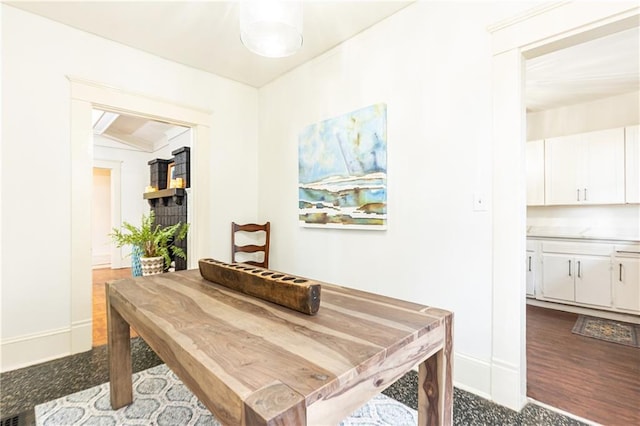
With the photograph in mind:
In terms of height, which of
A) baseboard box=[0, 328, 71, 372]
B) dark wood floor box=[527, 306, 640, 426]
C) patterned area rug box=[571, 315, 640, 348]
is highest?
baseboard box=[0, 328, 71, 372]

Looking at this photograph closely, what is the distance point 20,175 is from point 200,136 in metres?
1.39

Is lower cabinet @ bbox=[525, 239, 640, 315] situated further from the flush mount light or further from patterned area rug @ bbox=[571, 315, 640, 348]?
the flush mount light

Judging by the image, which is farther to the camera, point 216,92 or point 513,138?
point 216,92

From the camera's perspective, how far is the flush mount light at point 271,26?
4.47 ft

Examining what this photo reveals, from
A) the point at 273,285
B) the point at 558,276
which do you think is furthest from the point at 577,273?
the point at 273,285

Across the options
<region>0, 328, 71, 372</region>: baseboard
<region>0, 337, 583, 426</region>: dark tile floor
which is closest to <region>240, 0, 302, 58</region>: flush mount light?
<region>0, 337, 583, 426</region>: dark tile floor

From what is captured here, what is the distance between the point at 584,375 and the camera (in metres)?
2.03

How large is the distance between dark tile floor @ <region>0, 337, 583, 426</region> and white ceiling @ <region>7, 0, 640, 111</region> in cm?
252

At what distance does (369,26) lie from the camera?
2.35m

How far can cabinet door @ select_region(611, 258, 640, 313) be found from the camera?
3.05 meters

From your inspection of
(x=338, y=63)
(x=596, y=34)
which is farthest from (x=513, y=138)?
(x=338, y=63)

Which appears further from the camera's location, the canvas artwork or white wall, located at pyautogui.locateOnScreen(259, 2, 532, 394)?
the canvas artwork

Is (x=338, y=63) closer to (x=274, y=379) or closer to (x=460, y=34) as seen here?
(x=460, y=34)

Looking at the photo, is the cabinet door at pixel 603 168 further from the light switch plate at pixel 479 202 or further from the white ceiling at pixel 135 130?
the white ceiling at pixel 135 130
